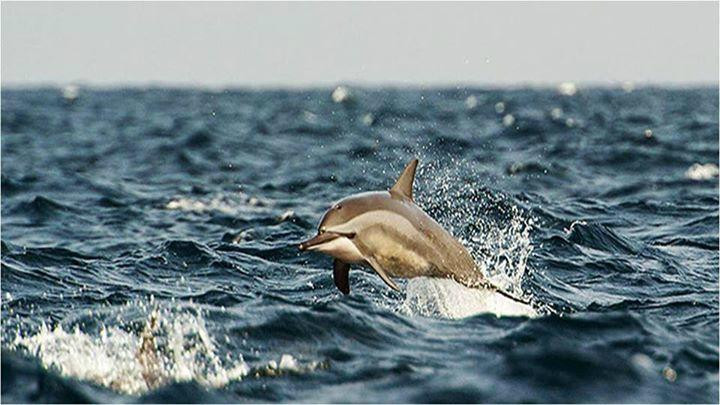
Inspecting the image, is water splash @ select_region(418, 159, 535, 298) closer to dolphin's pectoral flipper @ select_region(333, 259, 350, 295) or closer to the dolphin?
the dolphin

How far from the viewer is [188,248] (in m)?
16.0

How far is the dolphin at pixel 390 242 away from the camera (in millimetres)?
10289

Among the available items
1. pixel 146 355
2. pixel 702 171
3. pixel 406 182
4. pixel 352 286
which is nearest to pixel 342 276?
pixel 406 182

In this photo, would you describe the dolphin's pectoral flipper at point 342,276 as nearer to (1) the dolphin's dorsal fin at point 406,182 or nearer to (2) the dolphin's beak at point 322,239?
(2) the dolphin's beak at point 322,239

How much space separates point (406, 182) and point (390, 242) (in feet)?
2.23

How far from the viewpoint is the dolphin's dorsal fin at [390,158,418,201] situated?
10828mm

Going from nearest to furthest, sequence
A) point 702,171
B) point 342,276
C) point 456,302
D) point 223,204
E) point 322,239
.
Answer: point 322,239
point 342,276
point 456,302
point 223,204
point 702,171

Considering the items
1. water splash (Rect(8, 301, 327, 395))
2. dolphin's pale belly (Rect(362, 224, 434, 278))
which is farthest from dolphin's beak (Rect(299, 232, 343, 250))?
water splash (Rect(8, 301, 327, 395))

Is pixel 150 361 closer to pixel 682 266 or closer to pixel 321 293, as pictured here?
pixel 321 293

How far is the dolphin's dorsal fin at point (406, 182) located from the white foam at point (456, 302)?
35.7 inches

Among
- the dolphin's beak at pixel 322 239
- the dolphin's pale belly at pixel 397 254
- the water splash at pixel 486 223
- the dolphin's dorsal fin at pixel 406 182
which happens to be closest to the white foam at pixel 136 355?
the dolphin's beak at pixel 322 239

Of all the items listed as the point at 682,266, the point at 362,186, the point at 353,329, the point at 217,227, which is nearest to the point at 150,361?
the point at 353,329

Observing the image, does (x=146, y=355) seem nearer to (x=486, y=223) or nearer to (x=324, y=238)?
(x=324, y=238)

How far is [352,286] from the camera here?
1323 centimetres
